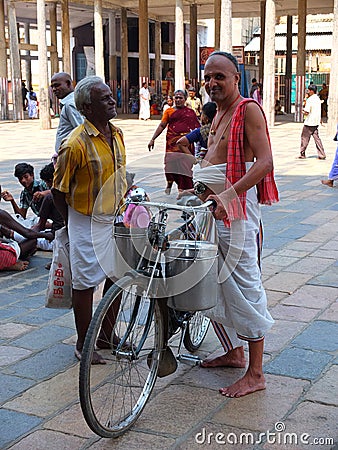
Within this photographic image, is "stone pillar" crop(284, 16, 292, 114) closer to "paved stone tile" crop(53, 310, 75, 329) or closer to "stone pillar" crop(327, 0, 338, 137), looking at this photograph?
"stone pillar" crop(327, 0, 338, 137)

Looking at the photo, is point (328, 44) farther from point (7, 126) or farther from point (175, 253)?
point (175, 253)

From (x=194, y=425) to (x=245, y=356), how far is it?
90 cm

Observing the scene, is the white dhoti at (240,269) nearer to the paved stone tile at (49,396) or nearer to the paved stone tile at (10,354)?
the paved stone tile at (49,396)

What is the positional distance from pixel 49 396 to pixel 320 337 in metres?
1.73

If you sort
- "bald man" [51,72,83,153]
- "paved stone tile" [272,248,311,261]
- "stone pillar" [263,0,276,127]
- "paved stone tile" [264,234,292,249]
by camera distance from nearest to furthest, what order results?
"bald man" [51,72,83,153], "paved stone tile" [272,248,311,261], "paved stone tile" [264,234,292,249], "stone pillar" [263,0,276,127]

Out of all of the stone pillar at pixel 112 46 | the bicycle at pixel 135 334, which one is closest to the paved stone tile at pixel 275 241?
the bicycle at pixel 135 334

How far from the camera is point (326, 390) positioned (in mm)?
3467

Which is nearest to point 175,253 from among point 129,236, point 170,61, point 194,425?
point 129,236

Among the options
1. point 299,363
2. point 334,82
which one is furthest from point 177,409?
point 334,82

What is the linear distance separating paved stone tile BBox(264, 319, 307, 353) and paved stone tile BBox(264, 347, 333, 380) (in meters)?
0.08

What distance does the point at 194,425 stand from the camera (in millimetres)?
3104

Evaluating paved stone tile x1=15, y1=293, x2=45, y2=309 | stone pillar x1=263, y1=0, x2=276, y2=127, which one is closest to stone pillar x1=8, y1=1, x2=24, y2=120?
stone pillar x1=263, y1=0, x2=276, y2=127

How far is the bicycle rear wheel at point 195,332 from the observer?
12.6 feet

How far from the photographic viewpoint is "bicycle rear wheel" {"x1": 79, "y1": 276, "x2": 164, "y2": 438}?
293 cm
